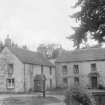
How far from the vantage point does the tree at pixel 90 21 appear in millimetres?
19016

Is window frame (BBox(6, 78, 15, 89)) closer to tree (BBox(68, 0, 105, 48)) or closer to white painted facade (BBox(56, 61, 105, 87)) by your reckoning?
white painted facade (BBox(56, 61, 105, 87))

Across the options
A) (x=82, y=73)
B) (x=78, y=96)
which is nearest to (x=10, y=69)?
(x=82, y=73)

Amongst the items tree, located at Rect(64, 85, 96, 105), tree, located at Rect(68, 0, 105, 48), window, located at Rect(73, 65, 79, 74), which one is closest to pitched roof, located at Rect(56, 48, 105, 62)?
window, located at Rect(73, 65, 79, 74)

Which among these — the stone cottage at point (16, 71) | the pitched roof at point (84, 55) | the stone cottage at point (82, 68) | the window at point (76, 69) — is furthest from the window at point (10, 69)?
the window at point (76, 69)

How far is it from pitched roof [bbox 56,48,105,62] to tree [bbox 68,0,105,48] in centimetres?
2722

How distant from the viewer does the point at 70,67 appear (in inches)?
1972

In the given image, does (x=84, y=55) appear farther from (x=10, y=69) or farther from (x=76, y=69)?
(x=10, y=69)

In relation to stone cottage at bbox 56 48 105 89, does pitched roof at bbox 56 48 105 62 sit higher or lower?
higher

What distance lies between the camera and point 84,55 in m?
50.0

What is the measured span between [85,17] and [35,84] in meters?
26.3

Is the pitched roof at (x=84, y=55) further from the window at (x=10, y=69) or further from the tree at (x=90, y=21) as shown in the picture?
the tree at (x=90, y=21)

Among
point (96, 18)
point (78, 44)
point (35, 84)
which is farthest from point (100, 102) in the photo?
point (35, 84)

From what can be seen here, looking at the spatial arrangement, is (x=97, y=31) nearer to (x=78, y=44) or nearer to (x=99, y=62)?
(x=78, y=44)

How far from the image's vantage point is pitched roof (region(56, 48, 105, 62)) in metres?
47.9
